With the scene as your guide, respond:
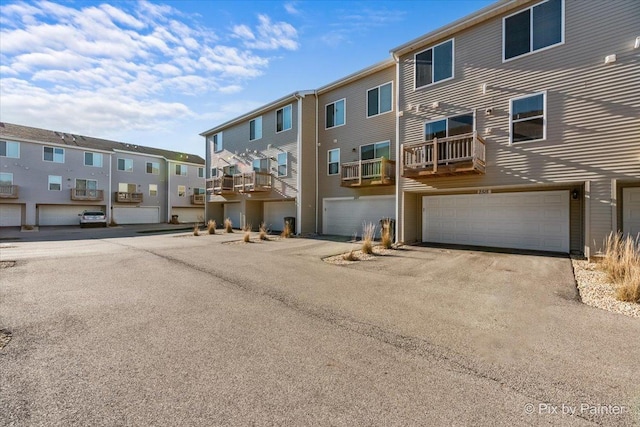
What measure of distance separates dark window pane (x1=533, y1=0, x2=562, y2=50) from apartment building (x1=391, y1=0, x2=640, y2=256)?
0.03 m

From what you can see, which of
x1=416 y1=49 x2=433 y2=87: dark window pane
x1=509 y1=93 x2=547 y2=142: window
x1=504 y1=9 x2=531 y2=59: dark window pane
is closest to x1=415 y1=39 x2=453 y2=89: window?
x1=416 y1=49 x2=433 y2=87: dark window pane

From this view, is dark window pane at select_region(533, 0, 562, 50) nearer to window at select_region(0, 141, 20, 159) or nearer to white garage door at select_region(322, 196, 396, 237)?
white garage door at select_region(322, 196, 396, 237)

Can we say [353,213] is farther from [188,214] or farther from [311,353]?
[188,214]

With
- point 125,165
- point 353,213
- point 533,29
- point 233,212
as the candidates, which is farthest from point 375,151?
point 125,165

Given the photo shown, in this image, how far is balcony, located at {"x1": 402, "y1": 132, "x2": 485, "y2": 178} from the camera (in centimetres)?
1041

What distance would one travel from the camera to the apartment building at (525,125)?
28.4 ft

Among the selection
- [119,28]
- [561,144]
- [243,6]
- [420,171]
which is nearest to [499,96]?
[561,144]

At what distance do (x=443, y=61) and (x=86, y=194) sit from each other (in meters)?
32.2

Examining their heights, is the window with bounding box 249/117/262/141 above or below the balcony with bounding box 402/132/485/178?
above

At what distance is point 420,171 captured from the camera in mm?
11477

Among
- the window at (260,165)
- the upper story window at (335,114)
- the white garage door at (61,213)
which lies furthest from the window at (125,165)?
the upper story window at (335,114)

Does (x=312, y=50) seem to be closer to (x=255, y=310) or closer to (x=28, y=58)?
(x=28, y=58)

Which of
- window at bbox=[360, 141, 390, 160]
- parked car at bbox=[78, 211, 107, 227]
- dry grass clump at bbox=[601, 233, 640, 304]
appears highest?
window at bbox=[360, 141, 390, 160]

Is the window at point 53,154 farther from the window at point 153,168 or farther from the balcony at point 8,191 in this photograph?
the window at point 153,168
